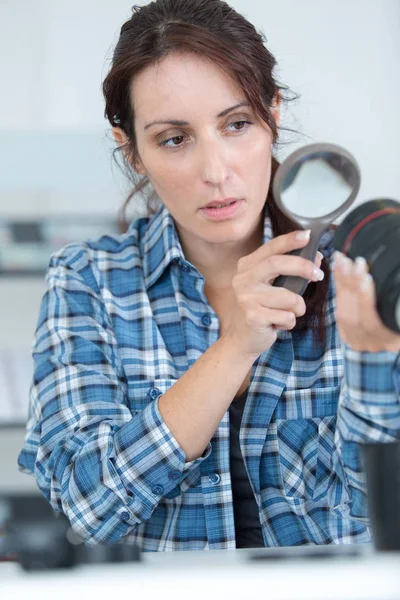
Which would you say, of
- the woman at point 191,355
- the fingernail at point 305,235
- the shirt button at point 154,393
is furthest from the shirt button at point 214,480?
the fingernail at point 305,235

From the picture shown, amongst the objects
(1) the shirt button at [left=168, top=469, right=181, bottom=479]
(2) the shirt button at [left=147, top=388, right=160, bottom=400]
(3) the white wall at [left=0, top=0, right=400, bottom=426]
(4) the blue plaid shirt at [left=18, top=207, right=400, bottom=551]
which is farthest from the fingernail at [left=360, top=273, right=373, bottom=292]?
(3) the white wall at [left=0, top=0, right=400, bottom=426]

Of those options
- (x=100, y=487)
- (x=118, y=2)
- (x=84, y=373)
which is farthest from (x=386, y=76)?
(x=100, y=487)

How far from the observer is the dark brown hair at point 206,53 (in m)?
1.11

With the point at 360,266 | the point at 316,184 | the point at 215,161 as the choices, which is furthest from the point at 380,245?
the point at 215,161

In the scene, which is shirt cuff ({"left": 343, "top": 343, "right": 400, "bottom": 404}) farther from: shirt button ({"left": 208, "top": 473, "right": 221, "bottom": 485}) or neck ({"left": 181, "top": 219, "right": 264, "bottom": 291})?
neck ({"left": 181, "top": 219, "right": 264, "bottom": 291})

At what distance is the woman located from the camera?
1.07 meters

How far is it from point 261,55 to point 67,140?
976 millimetres

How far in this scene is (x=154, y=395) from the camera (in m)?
1.23

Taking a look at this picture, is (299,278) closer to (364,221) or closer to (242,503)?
(364,221)

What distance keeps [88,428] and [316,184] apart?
1.78 ft

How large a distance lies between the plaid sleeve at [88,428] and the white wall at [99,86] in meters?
0.73

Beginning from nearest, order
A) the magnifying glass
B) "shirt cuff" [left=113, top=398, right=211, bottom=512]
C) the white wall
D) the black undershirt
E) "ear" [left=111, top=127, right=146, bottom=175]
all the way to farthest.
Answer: the magnifying glass < "shirt cuff" [left=113, top=398, right=211, bottom=512] < the black undershirt < "ear" [left=111, top=127, right=146, bottom=175] < the white wall

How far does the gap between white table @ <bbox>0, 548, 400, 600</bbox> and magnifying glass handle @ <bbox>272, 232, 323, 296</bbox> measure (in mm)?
385

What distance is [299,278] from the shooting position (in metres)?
0.87
